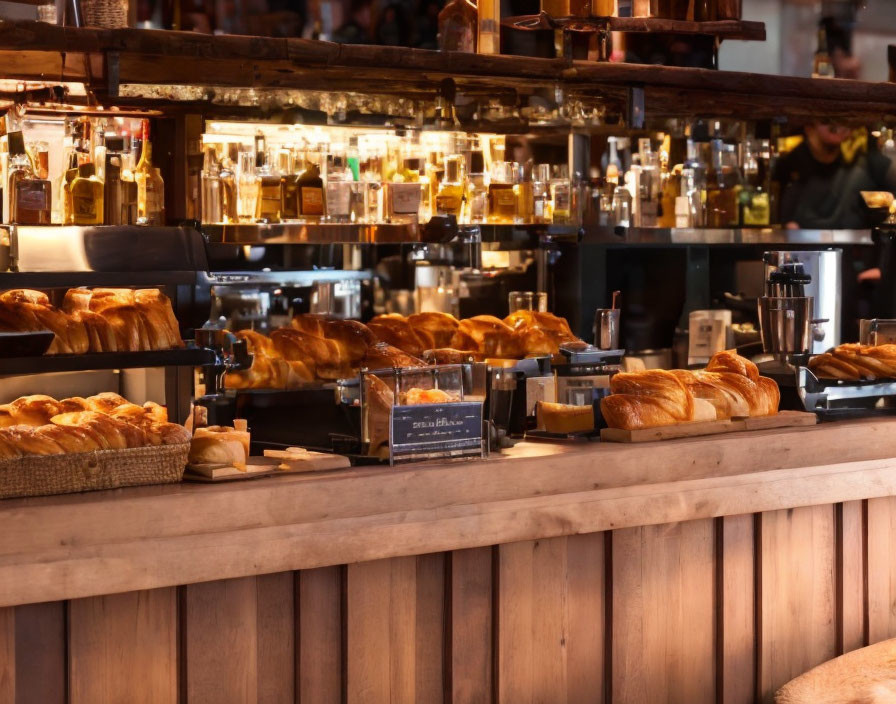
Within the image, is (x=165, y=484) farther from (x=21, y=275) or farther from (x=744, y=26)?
(x=744, y=26)

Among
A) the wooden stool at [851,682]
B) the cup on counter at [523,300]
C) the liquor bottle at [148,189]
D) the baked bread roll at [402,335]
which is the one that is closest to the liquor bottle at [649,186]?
the cup on counter at [523,300]

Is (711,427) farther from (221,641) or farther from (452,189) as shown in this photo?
(452,189)

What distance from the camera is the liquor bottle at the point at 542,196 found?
4.67 meters

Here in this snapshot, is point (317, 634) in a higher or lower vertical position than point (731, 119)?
lower

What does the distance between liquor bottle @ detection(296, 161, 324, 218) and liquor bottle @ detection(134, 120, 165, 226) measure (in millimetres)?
475

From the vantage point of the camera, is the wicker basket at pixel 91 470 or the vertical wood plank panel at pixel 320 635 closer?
the wicker basket at pixel 91 470

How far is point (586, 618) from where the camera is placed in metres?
2.84

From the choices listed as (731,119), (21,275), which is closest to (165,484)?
(21,275)

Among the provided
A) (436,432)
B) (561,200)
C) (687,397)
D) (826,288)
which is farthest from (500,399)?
(826,288)

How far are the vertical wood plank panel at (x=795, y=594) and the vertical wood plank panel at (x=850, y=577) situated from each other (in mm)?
21

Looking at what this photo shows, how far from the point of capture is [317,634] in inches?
100.0

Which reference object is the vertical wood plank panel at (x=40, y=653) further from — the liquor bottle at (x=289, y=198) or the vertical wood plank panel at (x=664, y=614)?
the liquor bottle at (x=289, y=198)

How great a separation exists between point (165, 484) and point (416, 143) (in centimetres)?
271

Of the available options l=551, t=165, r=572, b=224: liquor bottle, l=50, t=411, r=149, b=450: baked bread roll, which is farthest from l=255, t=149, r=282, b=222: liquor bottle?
l=50, t=411, r=149, b=450: baked bread roll
